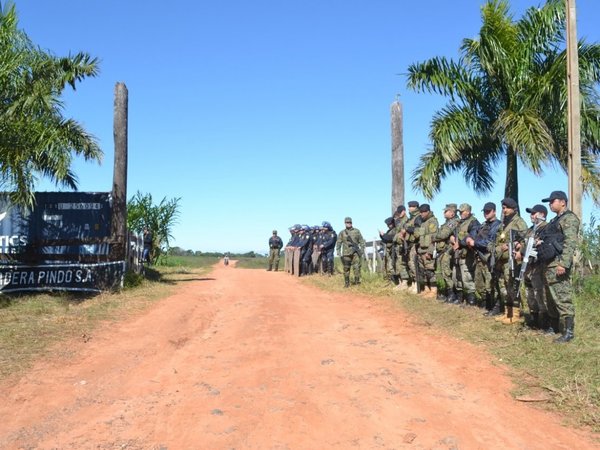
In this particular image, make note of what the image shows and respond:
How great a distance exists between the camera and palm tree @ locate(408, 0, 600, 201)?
537 inches

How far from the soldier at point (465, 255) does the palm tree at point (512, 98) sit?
2.98 meters

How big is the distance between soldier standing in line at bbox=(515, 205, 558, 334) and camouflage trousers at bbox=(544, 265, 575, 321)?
0.21m

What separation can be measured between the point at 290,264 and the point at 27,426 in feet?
65.5

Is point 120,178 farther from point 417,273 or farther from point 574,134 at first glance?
point 574,134

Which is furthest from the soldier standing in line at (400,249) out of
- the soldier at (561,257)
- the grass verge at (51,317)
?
the soldier at (561,257)

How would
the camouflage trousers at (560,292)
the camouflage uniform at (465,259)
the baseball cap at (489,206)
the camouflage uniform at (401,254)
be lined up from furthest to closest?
the camouflage uniform at (401,254)
the camouflage uniform at (465,259)
the baseball cap at (489,206)
the camouflage trousers at (560,292)

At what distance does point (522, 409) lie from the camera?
5500 mm

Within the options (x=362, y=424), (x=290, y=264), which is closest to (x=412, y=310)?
(x=362, y=424)

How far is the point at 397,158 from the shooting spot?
1662 centimetres

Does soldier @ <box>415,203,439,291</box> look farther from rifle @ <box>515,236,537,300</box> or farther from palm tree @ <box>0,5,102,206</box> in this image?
palm tree @ <box>0,5,102,206</box>

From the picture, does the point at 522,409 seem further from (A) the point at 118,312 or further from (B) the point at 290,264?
(B) the point at 290,264

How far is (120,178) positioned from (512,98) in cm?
1002

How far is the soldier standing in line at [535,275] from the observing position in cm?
830

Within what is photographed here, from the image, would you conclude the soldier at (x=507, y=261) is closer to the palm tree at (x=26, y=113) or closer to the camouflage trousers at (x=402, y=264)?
the camouflage trousers at (x=402, y=264)
